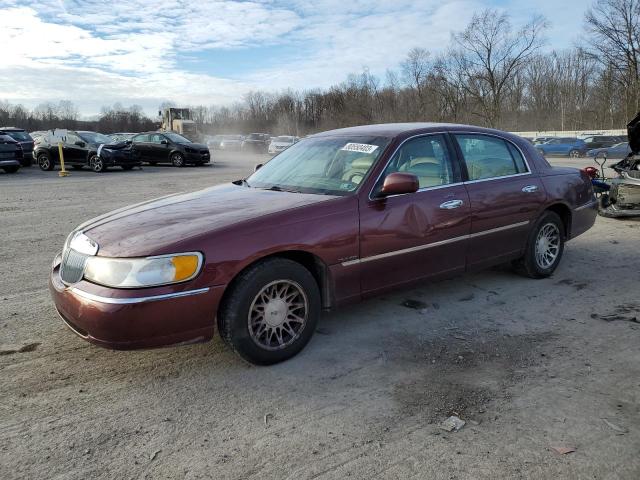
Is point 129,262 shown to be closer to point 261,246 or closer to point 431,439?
point 261,246

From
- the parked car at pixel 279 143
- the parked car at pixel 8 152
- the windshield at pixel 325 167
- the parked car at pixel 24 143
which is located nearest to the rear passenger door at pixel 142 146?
the parked car at pixel 24 143

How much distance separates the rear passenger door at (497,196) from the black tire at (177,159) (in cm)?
2014

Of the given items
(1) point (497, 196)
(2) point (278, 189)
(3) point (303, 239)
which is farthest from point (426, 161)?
(3) point (303, 239)

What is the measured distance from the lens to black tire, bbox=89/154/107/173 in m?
19.8

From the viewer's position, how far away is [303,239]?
3422 millimetres

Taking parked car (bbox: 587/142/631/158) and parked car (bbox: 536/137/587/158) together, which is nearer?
parked car (bbox: 587/142/631/158)

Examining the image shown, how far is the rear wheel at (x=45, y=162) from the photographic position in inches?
810

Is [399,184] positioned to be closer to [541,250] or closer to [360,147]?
[360,147]

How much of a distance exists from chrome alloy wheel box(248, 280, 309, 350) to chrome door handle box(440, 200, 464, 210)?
59.8 inches

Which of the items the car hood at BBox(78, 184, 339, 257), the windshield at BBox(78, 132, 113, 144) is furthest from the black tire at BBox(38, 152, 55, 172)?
the car hood at BBox(78, 184, 339, 257)

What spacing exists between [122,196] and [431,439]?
38.0 feet

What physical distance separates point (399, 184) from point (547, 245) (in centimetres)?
254

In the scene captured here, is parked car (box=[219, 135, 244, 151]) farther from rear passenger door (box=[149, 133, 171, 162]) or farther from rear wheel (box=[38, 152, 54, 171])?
rear wheel (box=[38, 152, 54, 171])

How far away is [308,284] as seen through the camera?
3.49m
